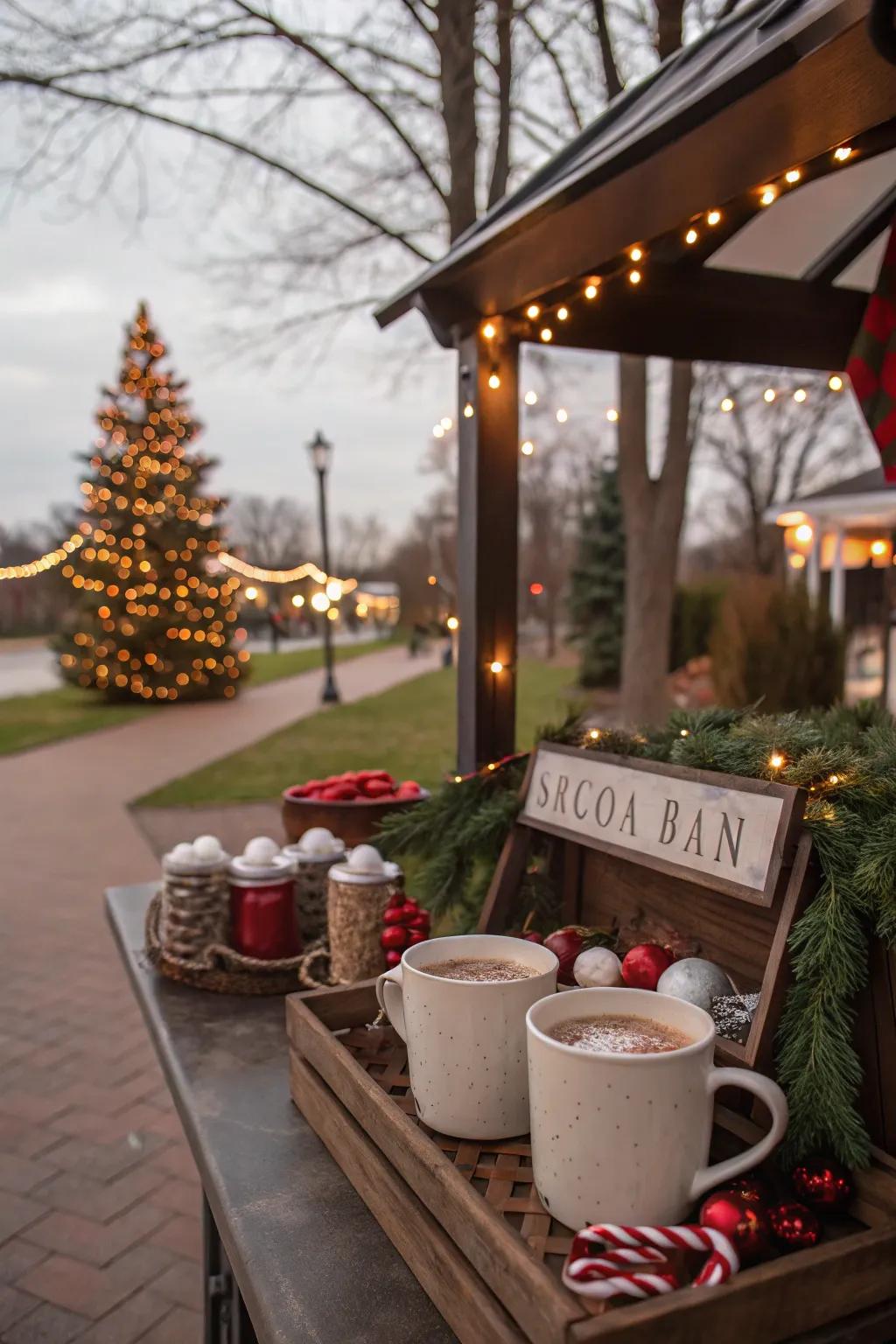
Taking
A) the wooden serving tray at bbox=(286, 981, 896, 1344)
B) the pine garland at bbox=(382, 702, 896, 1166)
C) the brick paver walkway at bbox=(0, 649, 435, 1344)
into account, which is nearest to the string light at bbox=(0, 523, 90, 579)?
the brick paver walkway at bbox=(0, 649, 435, 1344)

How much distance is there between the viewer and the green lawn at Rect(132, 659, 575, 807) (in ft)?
29.6

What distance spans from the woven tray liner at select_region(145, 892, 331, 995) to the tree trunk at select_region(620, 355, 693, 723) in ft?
20.5

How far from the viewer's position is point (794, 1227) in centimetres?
87

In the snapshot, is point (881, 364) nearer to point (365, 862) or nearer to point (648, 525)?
point (365, 862)

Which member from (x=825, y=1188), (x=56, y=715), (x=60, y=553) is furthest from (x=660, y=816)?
(x=60, y=553)

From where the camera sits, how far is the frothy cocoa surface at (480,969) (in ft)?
3.66

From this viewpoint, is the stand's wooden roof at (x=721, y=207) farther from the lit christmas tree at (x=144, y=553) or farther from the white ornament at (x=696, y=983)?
the lit christmas tree at (x=144, y=553)

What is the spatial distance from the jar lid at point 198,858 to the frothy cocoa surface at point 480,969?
78cm

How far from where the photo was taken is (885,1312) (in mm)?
833

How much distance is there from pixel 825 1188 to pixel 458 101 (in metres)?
7.48

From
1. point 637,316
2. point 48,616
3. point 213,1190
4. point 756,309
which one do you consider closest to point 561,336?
point 637,316

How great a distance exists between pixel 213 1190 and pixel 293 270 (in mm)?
9774

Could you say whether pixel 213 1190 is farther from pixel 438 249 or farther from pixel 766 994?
pixel 438 249

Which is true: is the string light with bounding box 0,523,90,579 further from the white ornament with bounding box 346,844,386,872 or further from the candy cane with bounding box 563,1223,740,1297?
the candy cane with bounding box 563,1223,740,1297
